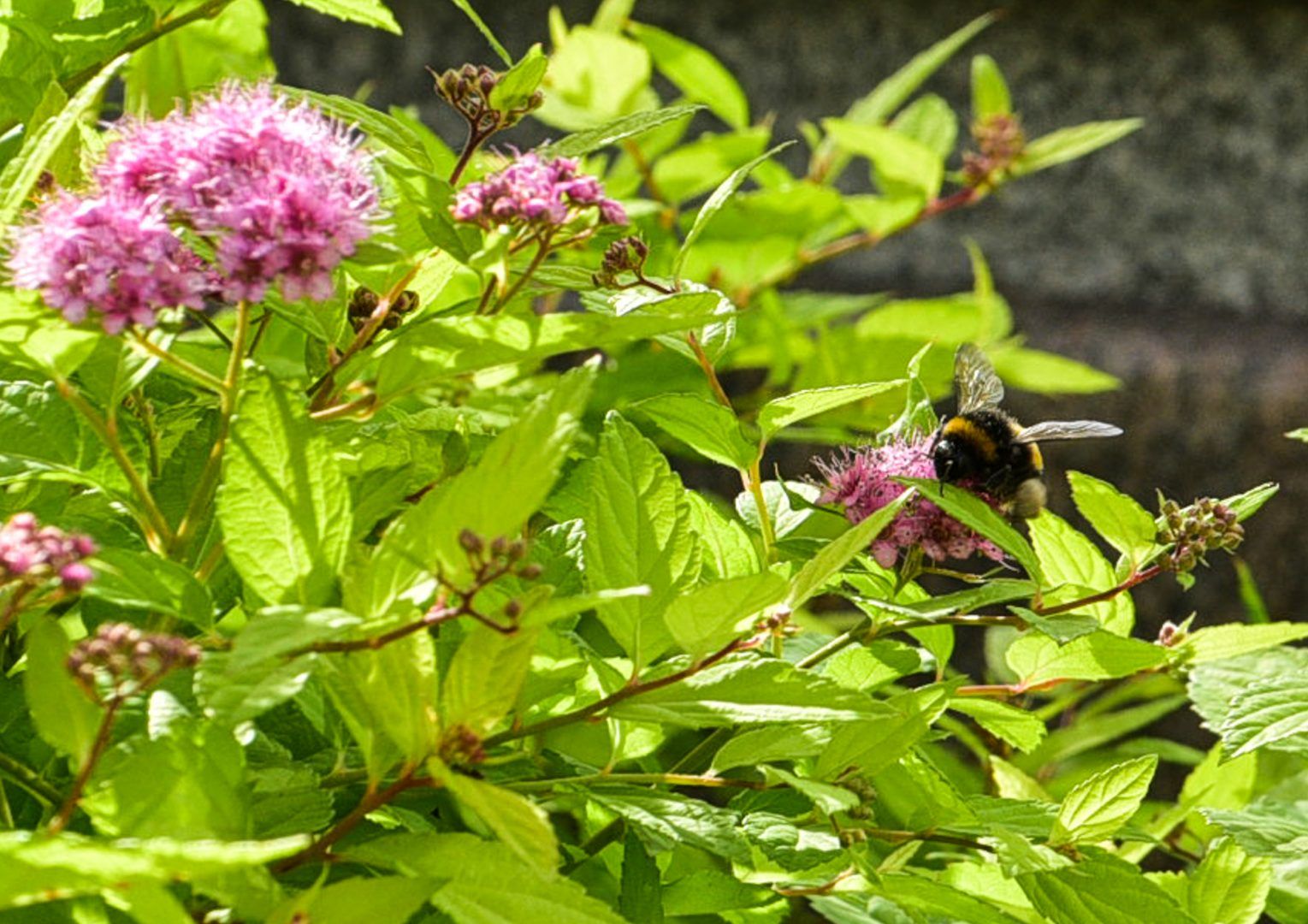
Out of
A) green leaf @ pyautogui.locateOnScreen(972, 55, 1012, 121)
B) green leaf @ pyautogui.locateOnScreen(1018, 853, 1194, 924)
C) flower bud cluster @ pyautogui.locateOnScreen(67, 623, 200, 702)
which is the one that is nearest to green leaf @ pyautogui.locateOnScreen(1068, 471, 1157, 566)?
green leaf @ pyautogui.locateOnScreen(1018, 853, 1194, 924)

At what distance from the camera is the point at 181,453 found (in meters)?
0.53

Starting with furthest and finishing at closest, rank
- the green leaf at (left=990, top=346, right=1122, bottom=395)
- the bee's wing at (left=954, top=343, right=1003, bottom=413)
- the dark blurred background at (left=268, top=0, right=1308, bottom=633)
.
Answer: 1. the dark blurred background at (left=268, top=0, right=1308, bottom=633)
2. the green leaf at (left=990, top=346, right=1122, bottom=395)
3. the bee's wing at (left=954, top=343, right=1003, bottom=413)

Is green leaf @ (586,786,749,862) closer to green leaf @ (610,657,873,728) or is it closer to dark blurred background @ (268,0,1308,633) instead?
green leaf @ (610,657,873,728)

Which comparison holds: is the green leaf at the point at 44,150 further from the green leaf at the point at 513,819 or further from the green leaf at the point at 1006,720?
the green leaf at the point at 1006,720

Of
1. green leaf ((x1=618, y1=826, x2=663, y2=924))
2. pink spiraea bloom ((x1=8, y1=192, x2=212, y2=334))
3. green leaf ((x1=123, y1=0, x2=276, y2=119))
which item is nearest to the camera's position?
pink spiraea bloom ((x1=8, y1=192, x2=212, y2=334))

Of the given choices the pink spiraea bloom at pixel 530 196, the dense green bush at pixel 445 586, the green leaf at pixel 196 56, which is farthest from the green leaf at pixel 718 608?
the green leaf at pixel 196 56

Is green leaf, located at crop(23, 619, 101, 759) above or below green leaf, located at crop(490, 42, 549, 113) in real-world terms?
below

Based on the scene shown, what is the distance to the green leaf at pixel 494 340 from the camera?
43 centimetres

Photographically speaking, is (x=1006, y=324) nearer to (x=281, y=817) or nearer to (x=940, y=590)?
(x=940, y=590)

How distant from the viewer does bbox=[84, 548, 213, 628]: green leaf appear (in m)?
0.42

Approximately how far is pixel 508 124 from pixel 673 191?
605mm

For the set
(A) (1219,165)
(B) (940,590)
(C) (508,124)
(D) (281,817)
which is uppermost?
(C) (508,124)

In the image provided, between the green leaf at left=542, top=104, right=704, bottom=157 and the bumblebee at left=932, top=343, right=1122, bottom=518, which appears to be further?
the bumblebee at left=932, top=343, right=1122, bottom=518

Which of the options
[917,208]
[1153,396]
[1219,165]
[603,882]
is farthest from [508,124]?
[1219,165]
